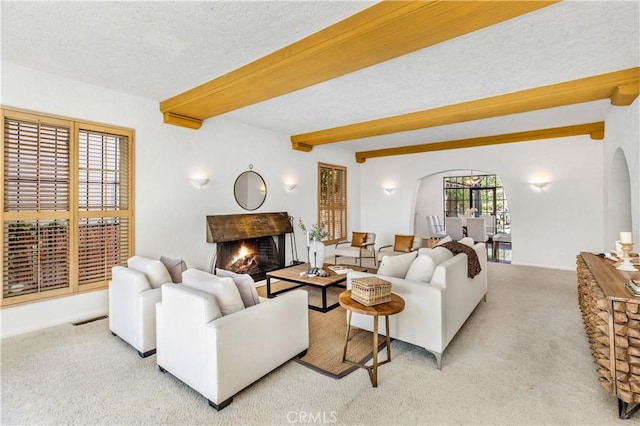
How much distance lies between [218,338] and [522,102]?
437 cm

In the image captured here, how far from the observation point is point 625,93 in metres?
3.42

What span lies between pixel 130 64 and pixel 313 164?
14.3 ft

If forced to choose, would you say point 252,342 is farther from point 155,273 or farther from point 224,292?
point 155,273

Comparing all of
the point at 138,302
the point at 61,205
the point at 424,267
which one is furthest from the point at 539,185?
the point at 61,205

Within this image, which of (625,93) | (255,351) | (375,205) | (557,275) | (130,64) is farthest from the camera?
(375,205)

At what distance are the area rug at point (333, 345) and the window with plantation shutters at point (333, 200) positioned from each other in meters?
3.65

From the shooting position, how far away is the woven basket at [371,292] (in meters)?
2.38

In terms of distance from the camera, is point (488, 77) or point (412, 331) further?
point (488, 77)

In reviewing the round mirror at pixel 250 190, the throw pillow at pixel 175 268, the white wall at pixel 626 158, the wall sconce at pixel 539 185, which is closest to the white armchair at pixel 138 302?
the throw pillow at pixel 175 268

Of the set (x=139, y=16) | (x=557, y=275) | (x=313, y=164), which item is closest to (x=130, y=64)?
(x=139, y=16)

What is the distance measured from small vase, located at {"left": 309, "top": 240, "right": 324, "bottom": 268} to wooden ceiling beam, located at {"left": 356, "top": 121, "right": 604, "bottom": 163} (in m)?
4.40

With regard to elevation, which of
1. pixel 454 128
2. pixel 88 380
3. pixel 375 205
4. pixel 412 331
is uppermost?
pixel 454 128

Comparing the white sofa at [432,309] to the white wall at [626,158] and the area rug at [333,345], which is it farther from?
→ the white wall at [626,158]

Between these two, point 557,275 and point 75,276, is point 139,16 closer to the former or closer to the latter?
point 75,276
